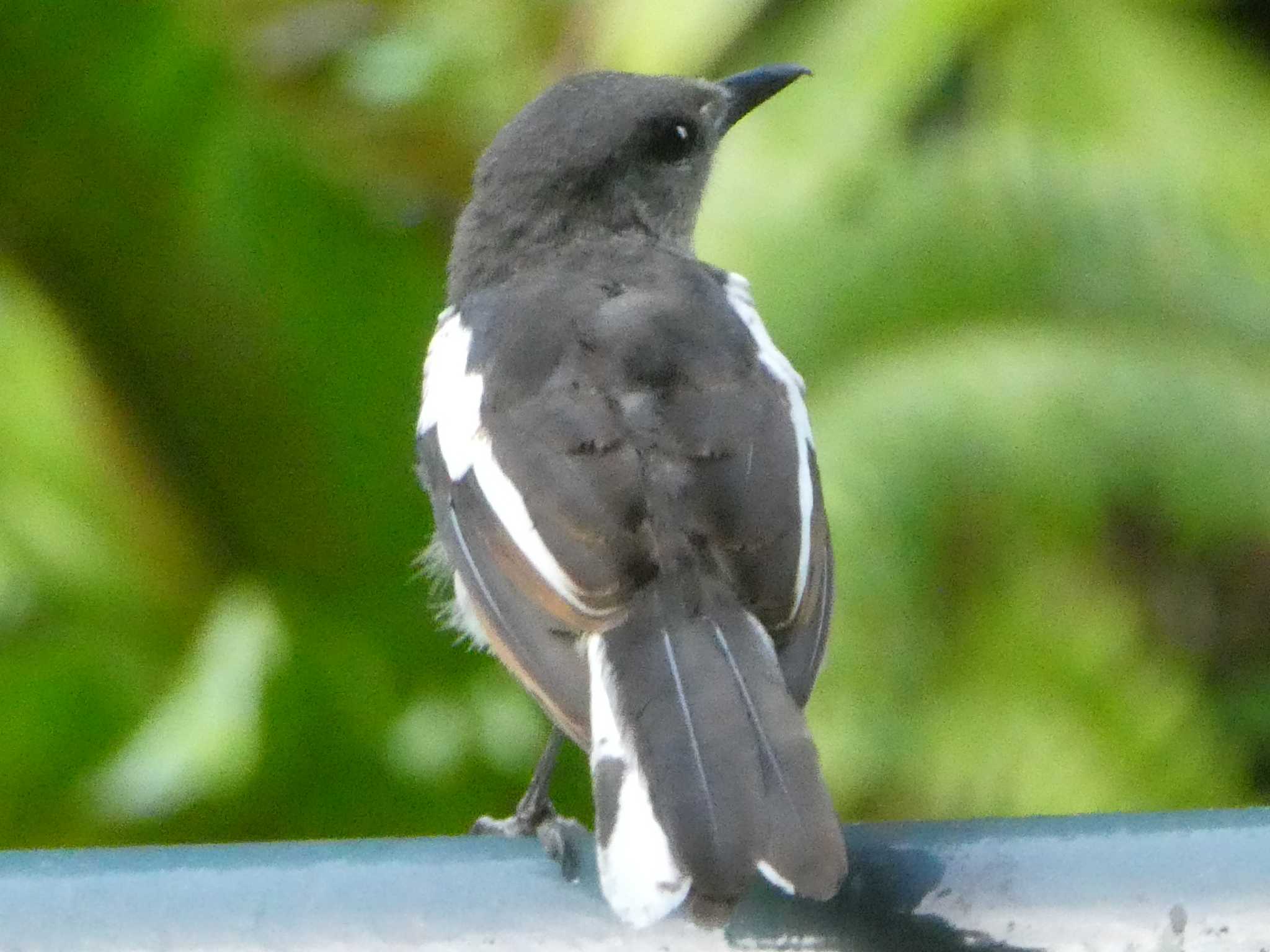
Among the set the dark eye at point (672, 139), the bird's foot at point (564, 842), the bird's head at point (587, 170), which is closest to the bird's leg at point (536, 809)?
the bird's foot at point (564, 842)

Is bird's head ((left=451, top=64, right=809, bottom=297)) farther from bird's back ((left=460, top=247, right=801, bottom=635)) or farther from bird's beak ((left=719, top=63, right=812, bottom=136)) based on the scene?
bird's back ((left=460, top=247, right=801, bottom=635))

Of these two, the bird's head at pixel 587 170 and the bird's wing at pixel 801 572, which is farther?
the bird's head at pixel 587 170

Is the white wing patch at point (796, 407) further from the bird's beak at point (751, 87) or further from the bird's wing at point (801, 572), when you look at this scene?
the bird's beak at point (751, 87)

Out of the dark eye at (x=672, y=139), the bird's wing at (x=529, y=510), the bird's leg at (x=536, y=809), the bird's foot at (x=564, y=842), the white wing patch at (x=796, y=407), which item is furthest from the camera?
the dark eye at (x=672, y=139)

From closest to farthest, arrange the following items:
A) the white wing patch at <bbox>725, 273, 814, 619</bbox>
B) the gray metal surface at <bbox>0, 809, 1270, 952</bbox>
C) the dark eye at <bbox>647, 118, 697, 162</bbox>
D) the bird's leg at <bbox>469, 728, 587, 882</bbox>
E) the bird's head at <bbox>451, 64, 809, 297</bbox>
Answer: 1. the gray metal surface at <bbox>0, 809, 1270, 952</bbox>
2. the white wing patch at <bbox>725, 273, 814, 619</bbox>
3. the bird's leg at <bbox>469, 728, 587, 882</bbox>
4. the bird's head at <bbox>451, 64, 809, 297</bbox>
5. the dark eye at <bbox>647, 118, 697, 162</bbox>

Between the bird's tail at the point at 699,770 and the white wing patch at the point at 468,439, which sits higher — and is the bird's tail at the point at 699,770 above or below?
below

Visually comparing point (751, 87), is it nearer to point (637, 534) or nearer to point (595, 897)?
point (637, 534)

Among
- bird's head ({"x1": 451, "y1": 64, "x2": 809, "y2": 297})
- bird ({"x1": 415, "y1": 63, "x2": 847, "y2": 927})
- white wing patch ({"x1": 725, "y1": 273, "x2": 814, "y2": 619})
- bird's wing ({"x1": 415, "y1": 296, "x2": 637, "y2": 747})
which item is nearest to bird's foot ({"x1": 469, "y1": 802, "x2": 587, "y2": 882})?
bird ({"x1": 415, "y1": 63, "x2": 847, "y2": 927})

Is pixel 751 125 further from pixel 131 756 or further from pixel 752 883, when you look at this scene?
pixel 752 883
